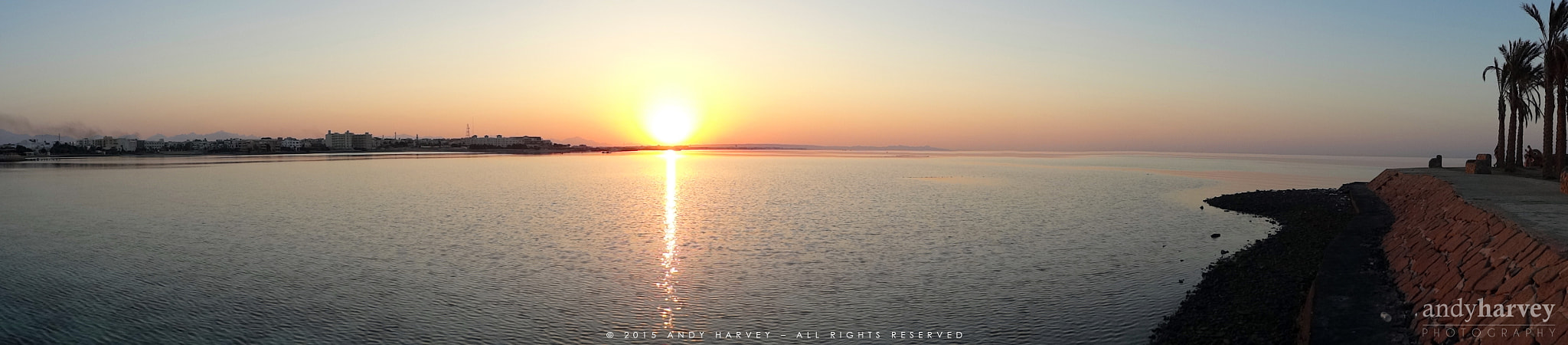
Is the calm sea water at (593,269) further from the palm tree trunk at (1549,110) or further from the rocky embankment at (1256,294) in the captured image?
the palm tree trunk at (1549,110)

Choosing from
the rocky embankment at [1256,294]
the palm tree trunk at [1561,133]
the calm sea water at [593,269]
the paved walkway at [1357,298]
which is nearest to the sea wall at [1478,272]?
the paved walkway at [1357,298]

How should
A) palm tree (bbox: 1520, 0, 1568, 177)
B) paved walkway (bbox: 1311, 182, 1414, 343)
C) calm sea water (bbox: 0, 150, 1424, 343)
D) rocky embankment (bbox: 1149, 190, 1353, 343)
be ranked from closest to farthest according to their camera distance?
paved walkway (bbox: 1311, 182, 1414, 343) → rocky embankment (bbox: 1149, 190, 1353, 343) → calm sea water (bbox: 0, 150, 1424, 343) → palm tree (bbox: 1520, 0, 1568, 177)

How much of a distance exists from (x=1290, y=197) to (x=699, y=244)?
3302cm

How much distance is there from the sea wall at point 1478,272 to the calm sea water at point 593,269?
13.5 feet

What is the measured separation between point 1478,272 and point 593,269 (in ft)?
58.8

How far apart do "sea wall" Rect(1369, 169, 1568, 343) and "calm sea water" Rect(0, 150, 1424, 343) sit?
411 centimetres

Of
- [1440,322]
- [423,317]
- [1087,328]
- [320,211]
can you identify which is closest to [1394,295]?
[1440,322]

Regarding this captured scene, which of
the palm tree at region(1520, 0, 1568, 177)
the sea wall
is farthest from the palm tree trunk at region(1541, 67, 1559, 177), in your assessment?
the sea wall

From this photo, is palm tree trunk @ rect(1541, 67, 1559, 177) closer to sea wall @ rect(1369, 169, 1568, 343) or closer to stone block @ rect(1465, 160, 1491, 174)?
stone block @ rect(1465, 160, 1491, 174)

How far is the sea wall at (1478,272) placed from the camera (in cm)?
906

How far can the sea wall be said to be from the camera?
9.06 metres

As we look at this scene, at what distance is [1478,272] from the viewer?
11.9 m

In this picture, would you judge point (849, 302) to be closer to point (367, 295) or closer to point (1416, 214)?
point (367, 295)

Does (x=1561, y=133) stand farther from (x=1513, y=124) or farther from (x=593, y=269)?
(x=593, y=269)
